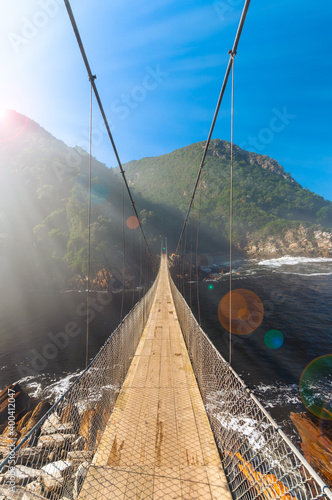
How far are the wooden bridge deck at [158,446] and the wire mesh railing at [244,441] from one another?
125mm

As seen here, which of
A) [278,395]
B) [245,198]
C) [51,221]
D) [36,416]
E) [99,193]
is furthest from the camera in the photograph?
[245,198]

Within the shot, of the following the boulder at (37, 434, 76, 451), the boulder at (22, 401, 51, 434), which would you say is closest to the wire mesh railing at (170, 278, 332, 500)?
the boulder at (37, 434, 76, 451)

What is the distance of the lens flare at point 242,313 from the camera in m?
12.5

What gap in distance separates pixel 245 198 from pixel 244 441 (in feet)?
235

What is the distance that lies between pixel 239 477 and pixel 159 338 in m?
3.56

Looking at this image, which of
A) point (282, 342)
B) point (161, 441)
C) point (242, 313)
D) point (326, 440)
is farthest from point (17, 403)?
point (242, 313)

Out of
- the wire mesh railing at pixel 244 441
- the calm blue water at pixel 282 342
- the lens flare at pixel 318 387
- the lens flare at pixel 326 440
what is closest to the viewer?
the wire mesh railing at pixel 244 441

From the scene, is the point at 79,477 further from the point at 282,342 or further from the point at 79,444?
the point at 282,342

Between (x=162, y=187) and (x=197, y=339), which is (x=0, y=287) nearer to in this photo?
(x=197, y=339)

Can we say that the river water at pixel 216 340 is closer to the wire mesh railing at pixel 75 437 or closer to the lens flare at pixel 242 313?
the lens flare at pixel 242 313

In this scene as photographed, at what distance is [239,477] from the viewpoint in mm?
1854

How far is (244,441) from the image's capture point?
1759 mm

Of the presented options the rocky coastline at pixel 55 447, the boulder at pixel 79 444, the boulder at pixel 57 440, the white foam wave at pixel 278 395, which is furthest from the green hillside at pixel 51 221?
the boulder at pixel 79 444

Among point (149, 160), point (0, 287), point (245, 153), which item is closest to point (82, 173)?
point (0, 287)
